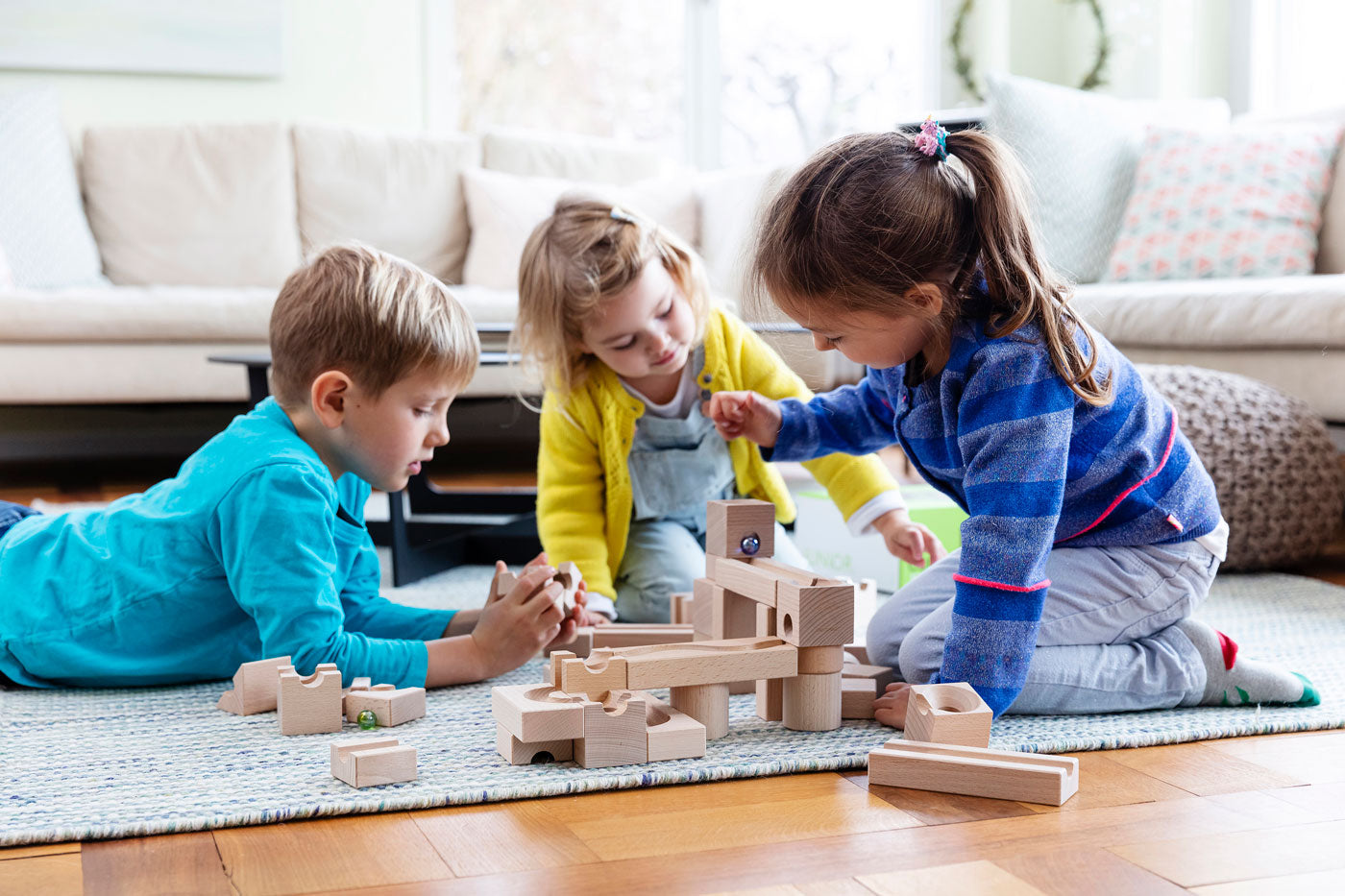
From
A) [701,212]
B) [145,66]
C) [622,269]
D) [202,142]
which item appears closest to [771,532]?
[622,269]

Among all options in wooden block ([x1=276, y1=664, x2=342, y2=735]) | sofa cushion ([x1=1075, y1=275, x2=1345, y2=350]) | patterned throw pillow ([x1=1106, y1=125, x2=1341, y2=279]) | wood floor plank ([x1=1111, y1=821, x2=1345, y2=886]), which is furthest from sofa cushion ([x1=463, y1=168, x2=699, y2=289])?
wood floor plank ([x1=1111, y1=821, x2=1345, y2=886])

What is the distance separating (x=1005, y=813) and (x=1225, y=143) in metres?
2.34

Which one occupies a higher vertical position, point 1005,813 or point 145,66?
point 145,66

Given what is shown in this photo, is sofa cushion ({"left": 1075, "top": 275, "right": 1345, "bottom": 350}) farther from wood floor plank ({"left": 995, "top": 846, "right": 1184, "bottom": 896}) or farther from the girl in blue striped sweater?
Result: wood floor plank ({"left": 995, "top": 846, "right": 1184, "bottom": 896})

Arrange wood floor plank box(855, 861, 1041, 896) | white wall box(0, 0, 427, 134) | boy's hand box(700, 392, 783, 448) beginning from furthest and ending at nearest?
white wall box(0, 0, 427, 134), boy's hand box(700, 392, 783, 448), wood floor plank box(855, 861, 1041, 896)

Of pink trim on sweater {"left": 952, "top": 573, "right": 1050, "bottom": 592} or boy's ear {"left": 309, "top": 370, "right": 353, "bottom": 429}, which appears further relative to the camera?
boy's ear {"left": 309, "top": 370, "right": 353, "bottom": 429}

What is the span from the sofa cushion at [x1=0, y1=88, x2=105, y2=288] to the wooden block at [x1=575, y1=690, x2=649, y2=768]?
8.72ft

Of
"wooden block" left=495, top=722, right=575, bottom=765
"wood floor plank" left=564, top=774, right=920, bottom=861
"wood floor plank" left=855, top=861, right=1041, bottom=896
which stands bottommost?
"wooden block" left=495, top=722, right=575, bottom=765

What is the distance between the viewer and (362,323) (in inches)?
45.5

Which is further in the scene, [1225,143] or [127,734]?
[1225,143]

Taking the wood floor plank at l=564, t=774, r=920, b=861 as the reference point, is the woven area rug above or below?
below

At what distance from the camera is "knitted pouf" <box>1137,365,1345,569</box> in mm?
1734

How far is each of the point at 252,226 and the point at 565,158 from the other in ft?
2.98

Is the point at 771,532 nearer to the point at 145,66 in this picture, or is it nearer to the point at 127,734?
the point at 127,734
